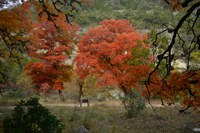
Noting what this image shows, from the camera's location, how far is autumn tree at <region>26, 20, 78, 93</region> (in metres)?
27.1

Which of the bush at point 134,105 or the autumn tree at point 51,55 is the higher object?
the autumn tree at point 51,55

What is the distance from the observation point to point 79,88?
104 feet

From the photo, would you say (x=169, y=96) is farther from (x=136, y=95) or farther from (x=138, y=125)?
(x=136, y=95)

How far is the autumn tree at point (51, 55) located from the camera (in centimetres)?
2712

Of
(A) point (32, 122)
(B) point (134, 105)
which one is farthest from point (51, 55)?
(A) point (32, 122)

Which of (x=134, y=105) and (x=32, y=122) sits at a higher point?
(x=134, y=105)

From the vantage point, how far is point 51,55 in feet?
91.3

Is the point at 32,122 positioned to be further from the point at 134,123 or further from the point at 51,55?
the point at 51,55

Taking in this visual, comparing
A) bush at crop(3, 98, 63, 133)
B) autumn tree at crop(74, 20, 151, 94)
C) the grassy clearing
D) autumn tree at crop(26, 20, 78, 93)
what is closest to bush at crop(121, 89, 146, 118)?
the grassy clearing

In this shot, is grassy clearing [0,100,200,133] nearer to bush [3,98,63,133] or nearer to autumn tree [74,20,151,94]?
bush [3,98,63,133]

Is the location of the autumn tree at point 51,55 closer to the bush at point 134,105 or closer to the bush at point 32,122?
the bush at point 134,105

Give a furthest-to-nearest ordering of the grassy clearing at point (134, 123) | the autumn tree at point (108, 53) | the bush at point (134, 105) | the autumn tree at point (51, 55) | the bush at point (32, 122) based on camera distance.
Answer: the autumn tree at point (51, 55) < the autumn tree at point (108, 53) < the bush at point (134, 105) < the grassy clearing at point (134, 123) < the bush at point (32, 122)

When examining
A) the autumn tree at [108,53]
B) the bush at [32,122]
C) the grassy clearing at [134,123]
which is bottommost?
the grassy clearing at [134,123]

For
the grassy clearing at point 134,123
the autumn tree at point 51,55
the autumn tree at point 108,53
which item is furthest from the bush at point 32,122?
the autumn tree at point 51,55
